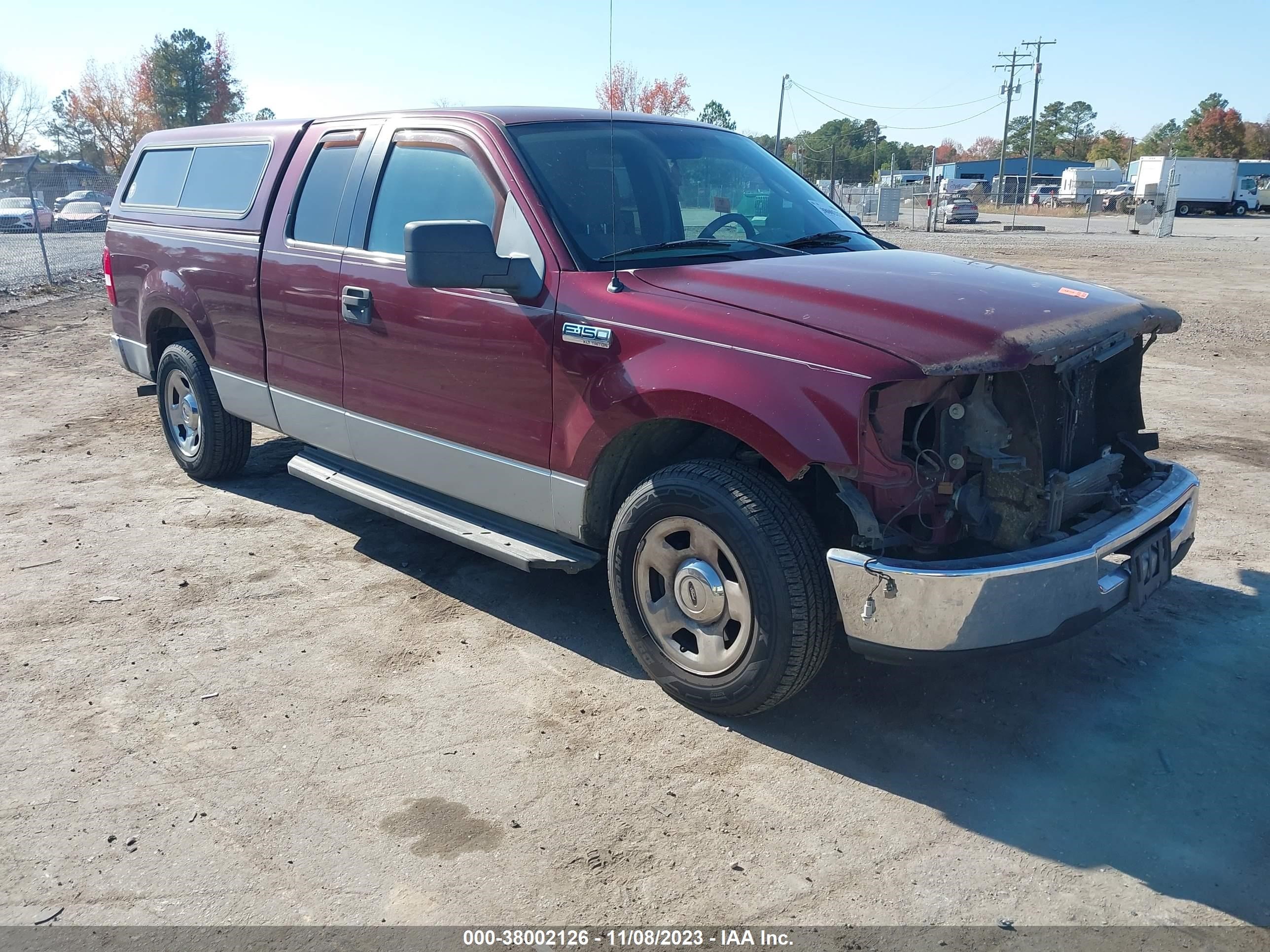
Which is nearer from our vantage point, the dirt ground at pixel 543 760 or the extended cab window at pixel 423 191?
the dirt ground at pixel 543 760

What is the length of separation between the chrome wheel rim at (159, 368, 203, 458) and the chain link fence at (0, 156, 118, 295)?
11.3 meters

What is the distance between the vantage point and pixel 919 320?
3102mm

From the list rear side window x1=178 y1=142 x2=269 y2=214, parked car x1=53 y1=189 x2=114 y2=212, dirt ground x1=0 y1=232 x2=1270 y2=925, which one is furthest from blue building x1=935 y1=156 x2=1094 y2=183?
dirt ground x1=0 y1=232 x2=1270 y2=925

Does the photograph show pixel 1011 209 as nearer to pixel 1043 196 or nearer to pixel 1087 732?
pixel 1043 196

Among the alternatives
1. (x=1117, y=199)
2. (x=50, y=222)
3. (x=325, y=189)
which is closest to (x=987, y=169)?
(x=1117, y=199)

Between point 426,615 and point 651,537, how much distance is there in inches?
55.6

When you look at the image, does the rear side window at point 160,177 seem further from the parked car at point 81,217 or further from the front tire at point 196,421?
the parked car at point 81,217

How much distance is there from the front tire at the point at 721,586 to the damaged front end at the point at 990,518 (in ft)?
0.52

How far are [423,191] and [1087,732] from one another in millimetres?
3386

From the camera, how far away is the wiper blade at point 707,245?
3932 mm

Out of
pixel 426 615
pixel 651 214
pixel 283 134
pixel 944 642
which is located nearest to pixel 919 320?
pixel 944 642

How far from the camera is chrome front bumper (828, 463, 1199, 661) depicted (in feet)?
9.66

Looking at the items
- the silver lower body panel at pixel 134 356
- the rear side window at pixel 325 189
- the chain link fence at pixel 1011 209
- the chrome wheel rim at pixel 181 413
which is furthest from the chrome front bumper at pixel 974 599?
the chain link fence at pixel 1011 209

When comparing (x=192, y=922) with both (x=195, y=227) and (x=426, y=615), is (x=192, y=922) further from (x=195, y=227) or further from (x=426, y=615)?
(x=195, y=227)
